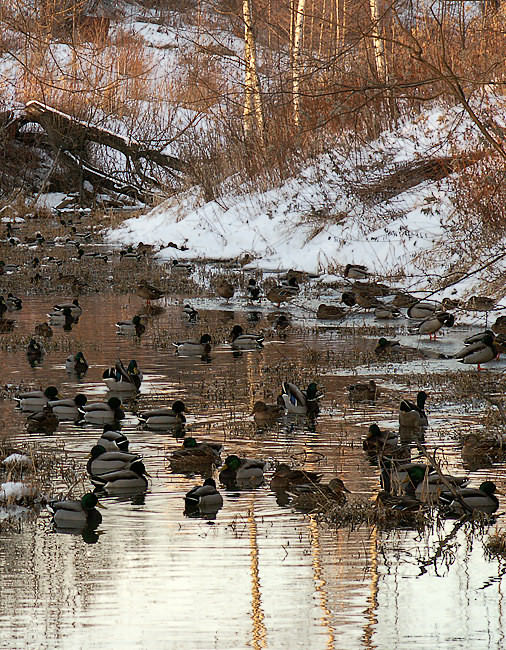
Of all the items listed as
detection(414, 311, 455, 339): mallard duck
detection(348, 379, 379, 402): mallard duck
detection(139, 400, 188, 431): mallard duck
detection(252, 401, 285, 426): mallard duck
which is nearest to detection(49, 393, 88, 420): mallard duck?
detection(139, 400, 188, 431): mallard duck

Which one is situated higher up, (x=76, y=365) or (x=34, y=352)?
(x=34, y=352)

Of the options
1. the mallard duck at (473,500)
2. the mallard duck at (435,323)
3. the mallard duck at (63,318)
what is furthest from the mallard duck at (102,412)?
the mallard duck at (63,318)

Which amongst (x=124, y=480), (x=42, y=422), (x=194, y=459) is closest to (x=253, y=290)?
(x=42, y=422)

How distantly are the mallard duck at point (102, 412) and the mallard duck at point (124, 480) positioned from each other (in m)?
2.27

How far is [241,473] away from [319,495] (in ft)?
3.11

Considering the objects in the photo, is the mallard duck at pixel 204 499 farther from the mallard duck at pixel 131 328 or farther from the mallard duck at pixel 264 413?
the mallard duck at pixel 131 328

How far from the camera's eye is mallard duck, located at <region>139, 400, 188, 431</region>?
1063 cm

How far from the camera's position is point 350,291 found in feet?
63.9

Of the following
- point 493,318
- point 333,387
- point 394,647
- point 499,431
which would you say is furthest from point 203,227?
point 394,647

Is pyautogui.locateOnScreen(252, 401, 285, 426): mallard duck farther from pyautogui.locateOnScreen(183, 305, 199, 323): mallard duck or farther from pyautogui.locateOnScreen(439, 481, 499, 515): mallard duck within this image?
pyautogui.locateOnScreen(183, 305, 199, 323): mallard duck

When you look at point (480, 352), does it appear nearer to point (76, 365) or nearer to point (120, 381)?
point (120, 381)

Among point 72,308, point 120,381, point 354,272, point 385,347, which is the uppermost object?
point 354,272

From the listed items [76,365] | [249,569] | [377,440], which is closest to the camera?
[249,569]

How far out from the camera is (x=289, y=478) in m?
8.35
